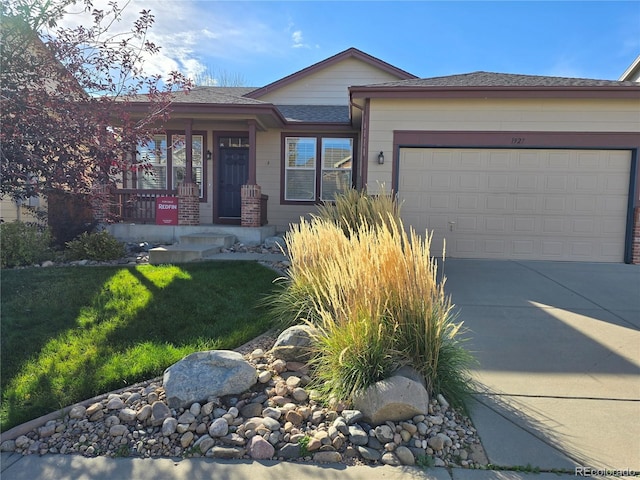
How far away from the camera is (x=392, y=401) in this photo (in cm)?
247

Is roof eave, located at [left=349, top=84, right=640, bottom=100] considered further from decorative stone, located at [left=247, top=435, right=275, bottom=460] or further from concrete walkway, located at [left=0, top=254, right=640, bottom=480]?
decorative stone, located at [left=247, top=435, right=275, bottom=460]

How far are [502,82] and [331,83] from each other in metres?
5.84

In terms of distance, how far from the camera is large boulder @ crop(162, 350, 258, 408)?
2.71 metres

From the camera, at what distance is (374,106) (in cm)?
822

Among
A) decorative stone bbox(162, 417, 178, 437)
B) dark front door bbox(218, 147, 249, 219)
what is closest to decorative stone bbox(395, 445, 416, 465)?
decorative stone bbox(162, 417, 178, 437)

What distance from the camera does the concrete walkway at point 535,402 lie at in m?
2.14

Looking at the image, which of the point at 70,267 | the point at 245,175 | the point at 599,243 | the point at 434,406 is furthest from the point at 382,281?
the point at 245,175

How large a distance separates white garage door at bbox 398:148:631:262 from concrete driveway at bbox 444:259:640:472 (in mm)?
1962

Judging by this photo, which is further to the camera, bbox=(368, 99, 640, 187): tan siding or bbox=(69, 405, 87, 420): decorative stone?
bbox=(368, 99, 640, 187): tan siding

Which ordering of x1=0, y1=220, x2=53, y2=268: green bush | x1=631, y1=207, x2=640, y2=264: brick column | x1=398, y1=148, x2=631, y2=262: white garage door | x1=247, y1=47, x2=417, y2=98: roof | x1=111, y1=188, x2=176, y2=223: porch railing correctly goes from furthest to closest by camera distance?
1. x1=247, y1=47, x2=417, y2=98: roof
2. x1=111, y1=188, x2=176, y2=223: porch railing
3. x1=398, y1=148, x2=631, y2=262: white garage door
4. x1=631, y1=207, x2=640, y2=264: brick column
5. x1=0, y1=220, x2=53, y2=268: green bush

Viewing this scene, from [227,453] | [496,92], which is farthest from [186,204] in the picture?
[227,453]

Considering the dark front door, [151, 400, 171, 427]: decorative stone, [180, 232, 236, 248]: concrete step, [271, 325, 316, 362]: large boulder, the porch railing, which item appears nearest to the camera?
[151, 400, 171, 427]: decorative stone

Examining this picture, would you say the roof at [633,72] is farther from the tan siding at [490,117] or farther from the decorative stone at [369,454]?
the decorative stone at [369,454]

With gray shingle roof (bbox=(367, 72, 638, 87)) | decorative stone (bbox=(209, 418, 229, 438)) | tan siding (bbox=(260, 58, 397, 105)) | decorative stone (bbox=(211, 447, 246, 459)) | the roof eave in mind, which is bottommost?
decorative stone (bbox=(211, 447, 246, 459))
